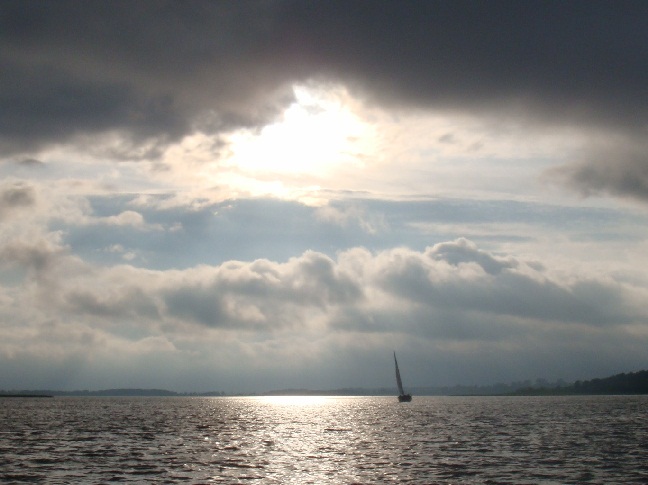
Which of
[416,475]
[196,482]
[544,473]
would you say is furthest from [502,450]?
[196,482]

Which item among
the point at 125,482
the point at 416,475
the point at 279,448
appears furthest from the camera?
the point at 279,448

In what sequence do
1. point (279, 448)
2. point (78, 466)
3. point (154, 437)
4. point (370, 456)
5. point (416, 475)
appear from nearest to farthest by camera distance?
1. point (416, 475)
2. point (78, 466)
3. point (370, 456)
4. point (279, 448)
5. point (154, 437)

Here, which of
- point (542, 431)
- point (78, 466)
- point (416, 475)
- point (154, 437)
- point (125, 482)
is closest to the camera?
point (125, 482)

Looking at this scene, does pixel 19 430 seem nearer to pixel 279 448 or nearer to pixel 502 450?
pixel 279 448

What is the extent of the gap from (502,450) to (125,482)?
4761 centimetres

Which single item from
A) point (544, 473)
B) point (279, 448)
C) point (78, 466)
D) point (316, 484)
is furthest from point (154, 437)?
point (544, 473)

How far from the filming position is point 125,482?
56250mm

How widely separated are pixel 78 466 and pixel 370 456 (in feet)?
107

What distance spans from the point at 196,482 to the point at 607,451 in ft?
175

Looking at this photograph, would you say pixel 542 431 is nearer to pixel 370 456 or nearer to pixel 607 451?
pixel 607 451

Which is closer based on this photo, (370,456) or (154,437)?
(370,456)

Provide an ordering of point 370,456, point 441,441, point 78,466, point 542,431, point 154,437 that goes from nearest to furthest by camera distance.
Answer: point 78,466, point 370,456, point 441,441, point 154,437, point 542,431

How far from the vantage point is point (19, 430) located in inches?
4710

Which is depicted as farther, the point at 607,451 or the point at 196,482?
the point at 607,451
